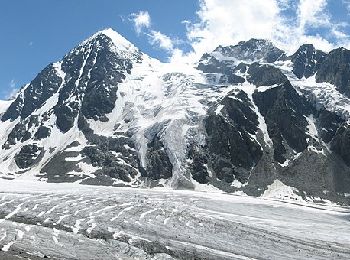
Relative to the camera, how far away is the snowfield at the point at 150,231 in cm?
10244

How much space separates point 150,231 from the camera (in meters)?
119

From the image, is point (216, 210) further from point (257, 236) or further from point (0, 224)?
point (0, 224)

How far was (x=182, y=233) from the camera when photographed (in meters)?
120

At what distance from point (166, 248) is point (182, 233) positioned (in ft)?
44.8

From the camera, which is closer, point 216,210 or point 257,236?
point 257,236

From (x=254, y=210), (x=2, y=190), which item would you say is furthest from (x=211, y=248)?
(x=2, y=190)

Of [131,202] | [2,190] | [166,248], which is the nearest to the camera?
[166,248]

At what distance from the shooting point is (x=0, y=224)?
114m

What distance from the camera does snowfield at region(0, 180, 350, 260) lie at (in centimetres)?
10244

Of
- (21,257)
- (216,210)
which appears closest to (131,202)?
(216,210)

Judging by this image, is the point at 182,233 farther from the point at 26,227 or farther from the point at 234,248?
the point at 26,227

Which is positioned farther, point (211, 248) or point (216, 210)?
point (216, 210)

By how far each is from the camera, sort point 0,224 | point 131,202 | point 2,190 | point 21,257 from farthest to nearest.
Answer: point 2,190 → point 131,202 → point 0,224 → point 21,257

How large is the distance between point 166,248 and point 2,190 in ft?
258
